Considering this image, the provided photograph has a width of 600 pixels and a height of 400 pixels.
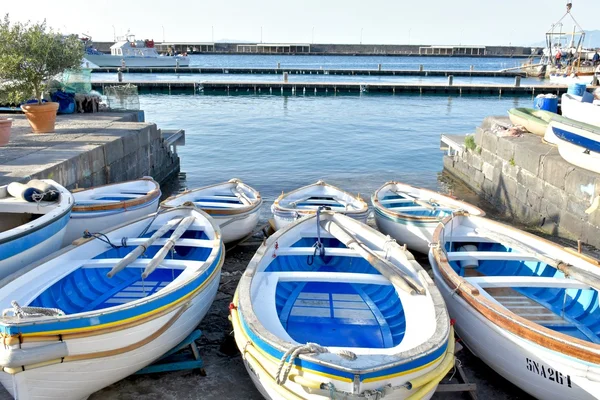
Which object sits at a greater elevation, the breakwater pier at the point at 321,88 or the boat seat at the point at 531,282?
the breakwater pier at the point at 321,88

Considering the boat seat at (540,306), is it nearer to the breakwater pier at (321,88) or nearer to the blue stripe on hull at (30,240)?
the blue stripe on hull at (30,240)

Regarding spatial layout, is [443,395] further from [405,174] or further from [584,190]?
[405,174]

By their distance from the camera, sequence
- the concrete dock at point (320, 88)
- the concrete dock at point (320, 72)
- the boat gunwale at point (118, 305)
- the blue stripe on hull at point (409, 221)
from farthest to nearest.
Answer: the concrete dock at point (320, 72) < the concrete dock at point (320, 88) < the blue stripe on hull at point (409, 221) < the boat gunwale at point (118, 305)

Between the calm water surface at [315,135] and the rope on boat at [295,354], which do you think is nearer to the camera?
the rope on boat at [295,354]

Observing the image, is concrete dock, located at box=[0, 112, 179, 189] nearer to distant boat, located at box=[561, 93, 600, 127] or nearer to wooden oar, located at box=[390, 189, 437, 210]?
wooden oar, located at box=[390, 189, 437, 210]

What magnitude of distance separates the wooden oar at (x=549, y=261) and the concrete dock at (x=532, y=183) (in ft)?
11.8

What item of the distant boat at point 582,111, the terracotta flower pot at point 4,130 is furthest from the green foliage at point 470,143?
the terracotta flower pot at point 4,130

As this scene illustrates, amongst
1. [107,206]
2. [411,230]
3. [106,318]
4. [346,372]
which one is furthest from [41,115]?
[346,372]

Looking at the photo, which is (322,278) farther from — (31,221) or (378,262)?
(31,221)

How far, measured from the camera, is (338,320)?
17.8 ft

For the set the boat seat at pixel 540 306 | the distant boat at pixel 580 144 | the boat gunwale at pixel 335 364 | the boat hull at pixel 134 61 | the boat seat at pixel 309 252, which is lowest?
the boat seat at pixel 540 306

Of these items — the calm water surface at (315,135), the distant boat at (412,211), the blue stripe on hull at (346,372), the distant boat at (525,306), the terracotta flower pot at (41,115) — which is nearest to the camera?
the blue stripe on hull at (346,372)

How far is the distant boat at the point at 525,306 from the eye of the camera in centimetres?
436

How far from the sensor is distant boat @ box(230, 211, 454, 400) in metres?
3.74
